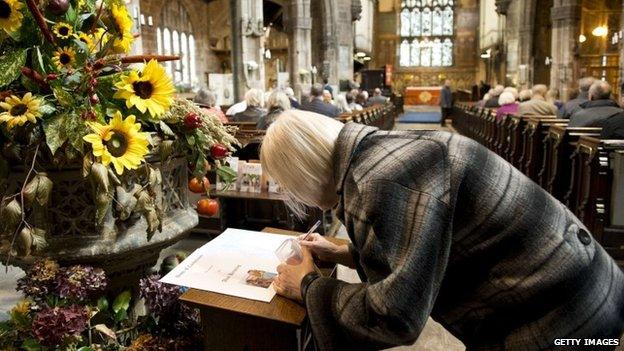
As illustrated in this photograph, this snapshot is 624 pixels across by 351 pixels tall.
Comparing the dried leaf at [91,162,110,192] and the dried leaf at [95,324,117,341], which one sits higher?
the dried leaf at [91,162,110,192]

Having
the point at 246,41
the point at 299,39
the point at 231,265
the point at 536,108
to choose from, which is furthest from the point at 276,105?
the point at 299,39

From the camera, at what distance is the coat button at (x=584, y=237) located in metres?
1.33

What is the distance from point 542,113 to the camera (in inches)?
313

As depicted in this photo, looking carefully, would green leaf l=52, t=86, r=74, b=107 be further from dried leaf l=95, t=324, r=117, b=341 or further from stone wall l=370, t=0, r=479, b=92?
stone wall l=370, t=0, r=479, b=92

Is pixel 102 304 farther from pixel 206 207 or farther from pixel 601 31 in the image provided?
pixel 601 31

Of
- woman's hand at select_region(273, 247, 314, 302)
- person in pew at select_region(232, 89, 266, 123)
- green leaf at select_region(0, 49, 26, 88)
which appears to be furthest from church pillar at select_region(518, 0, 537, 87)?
green leaf at select_region(0, 49, 26, 88)

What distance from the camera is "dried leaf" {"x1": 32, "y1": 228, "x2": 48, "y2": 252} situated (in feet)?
4.38

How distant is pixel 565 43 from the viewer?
47.5 feet

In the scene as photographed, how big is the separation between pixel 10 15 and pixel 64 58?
160mm

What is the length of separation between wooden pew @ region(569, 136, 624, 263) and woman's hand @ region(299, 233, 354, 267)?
10.3 ft

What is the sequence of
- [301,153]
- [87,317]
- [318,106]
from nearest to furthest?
[301,153], [87,317], [318,106]

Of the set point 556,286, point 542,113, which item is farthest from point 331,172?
point 542,113

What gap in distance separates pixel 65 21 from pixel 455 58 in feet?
106

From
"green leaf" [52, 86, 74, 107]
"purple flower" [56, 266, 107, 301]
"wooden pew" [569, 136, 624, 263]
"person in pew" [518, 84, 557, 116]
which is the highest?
"green leaf" [52, 86, 74, 107]
